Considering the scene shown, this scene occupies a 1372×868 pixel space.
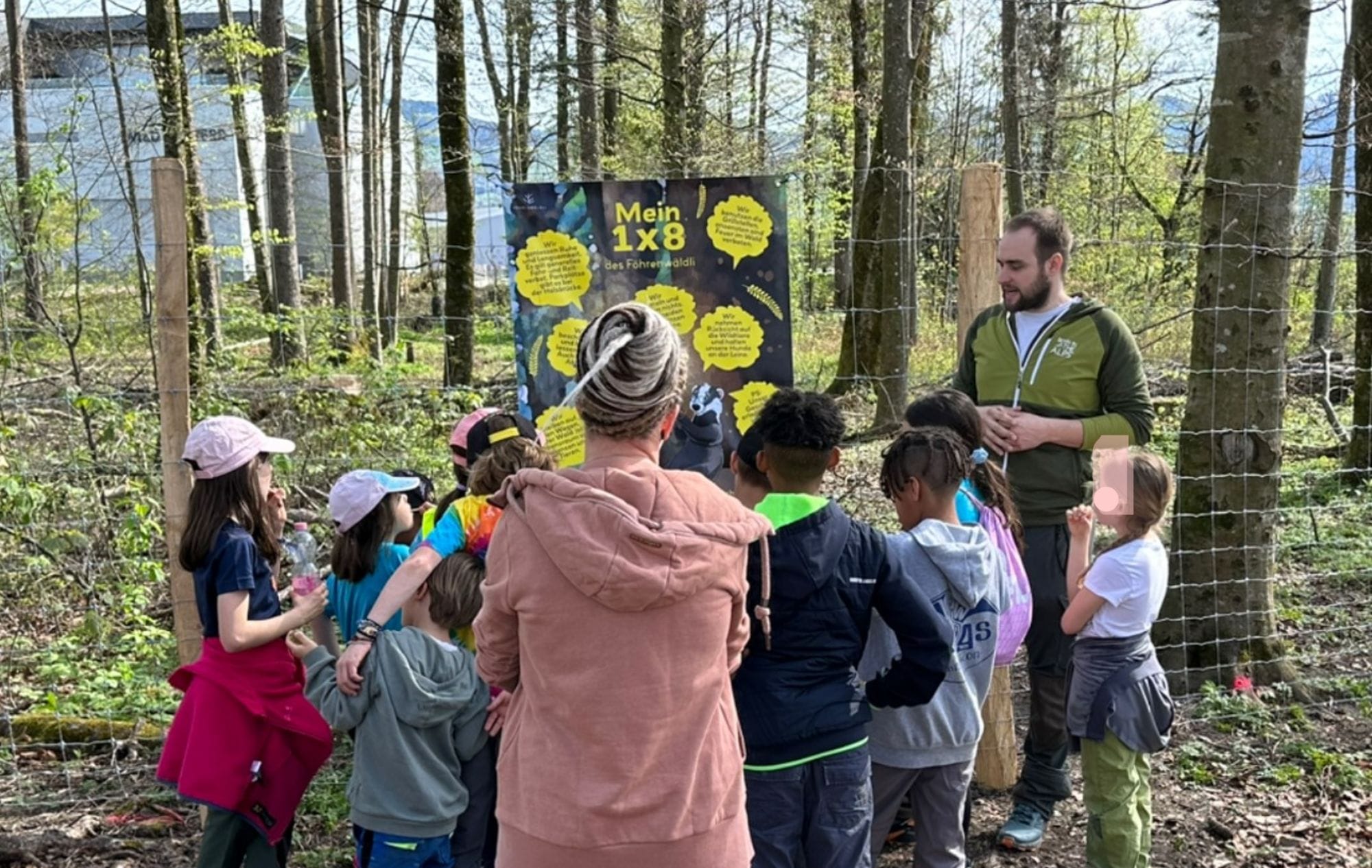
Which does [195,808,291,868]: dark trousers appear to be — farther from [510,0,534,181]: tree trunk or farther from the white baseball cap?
[510,0,534,181]: tree trunk

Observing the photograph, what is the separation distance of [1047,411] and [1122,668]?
952 mm

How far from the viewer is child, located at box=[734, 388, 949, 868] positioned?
8.28 ft

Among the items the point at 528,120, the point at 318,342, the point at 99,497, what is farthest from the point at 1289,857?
the point at 528,120

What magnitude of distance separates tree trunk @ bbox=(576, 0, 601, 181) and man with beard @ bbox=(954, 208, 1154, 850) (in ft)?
36.8

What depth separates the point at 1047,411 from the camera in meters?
3.83

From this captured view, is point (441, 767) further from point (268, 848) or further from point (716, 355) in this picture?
point (716, 355)

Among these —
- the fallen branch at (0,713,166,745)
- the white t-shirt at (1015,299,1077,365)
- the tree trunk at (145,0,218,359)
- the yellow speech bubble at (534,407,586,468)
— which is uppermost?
the tree trunk at (145,0,218,359)

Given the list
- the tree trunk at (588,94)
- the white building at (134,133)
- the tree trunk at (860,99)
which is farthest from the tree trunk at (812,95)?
the white building at (134,133)

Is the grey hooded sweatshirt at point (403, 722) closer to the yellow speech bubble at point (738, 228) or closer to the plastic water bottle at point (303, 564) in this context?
the plastic water bottle at point (303, 564)

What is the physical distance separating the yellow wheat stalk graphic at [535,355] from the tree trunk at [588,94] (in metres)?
10.7

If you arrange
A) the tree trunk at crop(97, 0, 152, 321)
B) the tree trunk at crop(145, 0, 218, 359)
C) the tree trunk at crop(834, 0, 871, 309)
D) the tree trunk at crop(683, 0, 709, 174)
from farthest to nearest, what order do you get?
the tree trunk at crop(834, 0, 871, 309)
the tree trunk at crop(683, 0, 709, 174)
the tree trunk at crop(145, 0, 218, 359)
the tree trunk at crop(97, 0, 152, 321)

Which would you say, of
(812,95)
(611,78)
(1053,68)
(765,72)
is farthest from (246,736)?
(1053,68)

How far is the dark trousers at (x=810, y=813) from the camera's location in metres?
2.60

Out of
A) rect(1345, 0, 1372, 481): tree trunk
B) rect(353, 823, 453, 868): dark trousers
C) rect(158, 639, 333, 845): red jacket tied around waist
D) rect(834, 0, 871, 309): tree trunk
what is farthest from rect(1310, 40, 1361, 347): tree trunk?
rect(158, 639, 333, 845): red jacket tied around waist
